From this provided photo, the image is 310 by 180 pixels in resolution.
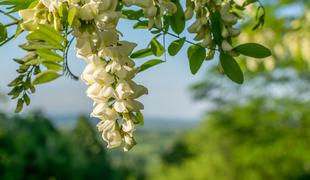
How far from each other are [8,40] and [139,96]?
0.26 metres

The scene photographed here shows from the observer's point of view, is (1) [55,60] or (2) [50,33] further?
(1) [55,60]

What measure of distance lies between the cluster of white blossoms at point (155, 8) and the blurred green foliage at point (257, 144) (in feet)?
45.4

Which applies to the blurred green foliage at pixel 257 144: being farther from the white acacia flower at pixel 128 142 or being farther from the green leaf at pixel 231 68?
the white acacia flower at pixel 128 142

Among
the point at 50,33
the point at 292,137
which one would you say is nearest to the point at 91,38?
the point at 50,33

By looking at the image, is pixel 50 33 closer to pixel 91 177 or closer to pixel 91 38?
pixel 91 38

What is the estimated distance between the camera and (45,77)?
3.41 feet

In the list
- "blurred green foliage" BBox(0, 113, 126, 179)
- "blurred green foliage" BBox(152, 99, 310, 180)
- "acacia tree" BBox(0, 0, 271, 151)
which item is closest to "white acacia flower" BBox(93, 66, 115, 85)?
"acacia tree" BBox(0, 0, 271, 151)

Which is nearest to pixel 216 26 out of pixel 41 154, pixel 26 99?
pixel 26 99

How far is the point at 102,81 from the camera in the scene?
87 cm

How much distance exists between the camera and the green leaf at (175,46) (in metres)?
1.02

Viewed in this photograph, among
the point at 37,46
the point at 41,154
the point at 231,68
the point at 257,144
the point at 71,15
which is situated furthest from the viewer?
the point at 257,144

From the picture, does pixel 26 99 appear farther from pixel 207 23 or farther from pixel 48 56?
pixel 207 23

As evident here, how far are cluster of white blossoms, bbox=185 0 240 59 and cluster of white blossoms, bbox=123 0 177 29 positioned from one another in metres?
0.06

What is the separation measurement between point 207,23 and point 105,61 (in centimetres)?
23
